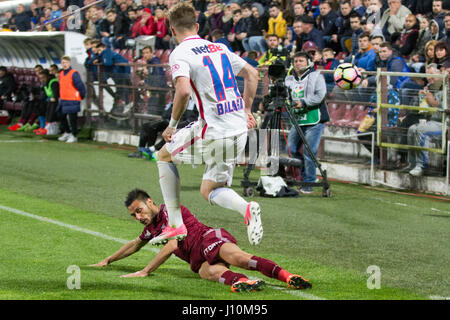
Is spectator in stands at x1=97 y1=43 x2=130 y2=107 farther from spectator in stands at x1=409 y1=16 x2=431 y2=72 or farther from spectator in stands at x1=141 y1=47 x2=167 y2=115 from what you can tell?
spectator in stands at x1=409 y1=16 x2=431 y2=72

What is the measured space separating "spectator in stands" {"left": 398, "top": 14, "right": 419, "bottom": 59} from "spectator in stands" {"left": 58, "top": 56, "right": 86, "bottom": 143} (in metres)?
7.96

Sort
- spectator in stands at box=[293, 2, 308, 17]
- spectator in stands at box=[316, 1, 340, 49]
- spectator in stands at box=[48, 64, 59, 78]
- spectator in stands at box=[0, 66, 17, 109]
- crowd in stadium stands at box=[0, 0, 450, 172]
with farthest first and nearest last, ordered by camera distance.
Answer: spectator in stands at box=[0, 66, 17, 109]
spectator in stands at box=[48, 64, 59, 78]
spectator in stands at box=[293, 2, 308, 17]
spectator in stands at box=[316, 1, 340, 49]
crowd in stadium stands at box=[0, 0, 450, 172]

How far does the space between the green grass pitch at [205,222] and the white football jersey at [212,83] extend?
4.29 ft

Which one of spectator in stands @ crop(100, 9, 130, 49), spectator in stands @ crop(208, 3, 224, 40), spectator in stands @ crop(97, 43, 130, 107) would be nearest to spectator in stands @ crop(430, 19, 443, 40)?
spectator in stands @ crop(208, 3, 224, 40)

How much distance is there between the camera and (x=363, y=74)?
1309cm

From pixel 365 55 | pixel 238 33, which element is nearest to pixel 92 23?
pixel 238 33

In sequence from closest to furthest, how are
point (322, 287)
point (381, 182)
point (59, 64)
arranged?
point (322, 287) < point (381, 182) < point (59, 64)

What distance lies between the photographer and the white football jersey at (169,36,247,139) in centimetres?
596

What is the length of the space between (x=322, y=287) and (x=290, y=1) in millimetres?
14479

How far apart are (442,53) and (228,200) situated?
732 cm

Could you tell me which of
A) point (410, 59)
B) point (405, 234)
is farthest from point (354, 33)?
point (405, 234)

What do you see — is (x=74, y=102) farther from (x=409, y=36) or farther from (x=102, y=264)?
(x=102, y=264)
